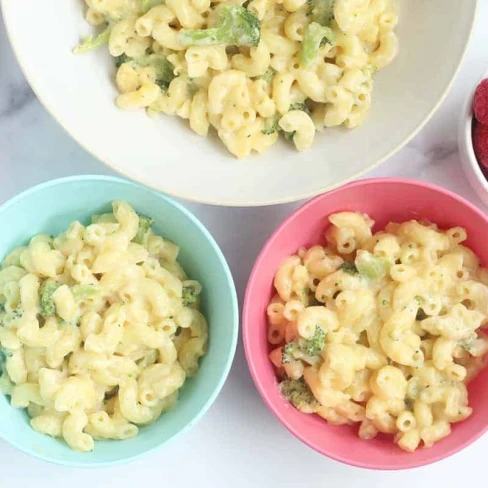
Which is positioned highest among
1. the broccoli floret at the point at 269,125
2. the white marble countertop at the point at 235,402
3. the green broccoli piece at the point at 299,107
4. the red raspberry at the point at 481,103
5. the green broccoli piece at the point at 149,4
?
the green broccoli piece at the point at 149,4

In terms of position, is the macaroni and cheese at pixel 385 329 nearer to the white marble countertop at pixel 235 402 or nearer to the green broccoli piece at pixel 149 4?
the white marble countertop at pixel 235 402

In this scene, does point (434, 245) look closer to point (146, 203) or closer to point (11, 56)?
point (146, 203)

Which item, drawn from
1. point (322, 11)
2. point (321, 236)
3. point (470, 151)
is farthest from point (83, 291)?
point (470, 151)

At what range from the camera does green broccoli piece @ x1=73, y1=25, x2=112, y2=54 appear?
1.15 meters

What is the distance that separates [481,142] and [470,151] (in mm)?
22

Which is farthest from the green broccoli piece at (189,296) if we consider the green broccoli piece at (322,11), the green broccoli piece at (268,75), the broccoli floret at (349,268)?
the green broccoli piece at (322,11)

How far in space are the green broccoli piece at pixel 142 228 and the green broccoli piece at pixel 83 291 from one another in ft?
0.38

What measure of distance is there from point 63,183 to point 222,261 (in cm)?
27

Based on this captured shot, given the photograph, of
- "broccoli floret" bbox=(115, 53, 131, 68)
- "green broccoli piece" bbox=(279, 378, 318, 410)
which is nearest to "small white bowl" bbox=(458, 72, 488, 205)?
"green broccoli piece" bbox=(279, 378, 318, 410)

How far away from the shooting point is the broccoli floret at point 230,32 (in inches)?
43.5

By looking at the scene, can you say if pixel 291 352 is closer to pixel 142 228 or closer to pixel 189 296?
pixel 189 296

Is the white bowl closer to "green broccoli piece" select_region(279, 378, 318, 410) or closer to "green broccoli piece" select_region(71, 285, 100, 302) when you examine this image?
"green broccoli piece" select_region(71, 285, 100, 302)

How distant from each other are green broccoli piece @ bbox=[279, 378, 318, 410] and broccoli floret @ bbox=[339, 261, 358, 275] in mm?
193

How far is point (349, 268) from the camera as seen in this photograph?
1302mm
